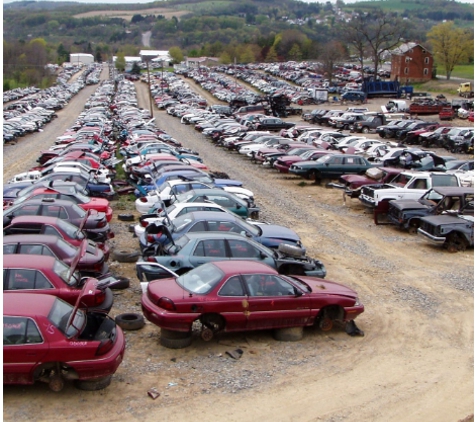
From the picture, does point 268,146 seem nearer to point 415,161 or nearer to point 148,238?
point 415,161

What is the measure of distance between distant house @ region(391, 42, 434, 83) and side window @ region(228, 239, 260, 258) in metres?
81.1

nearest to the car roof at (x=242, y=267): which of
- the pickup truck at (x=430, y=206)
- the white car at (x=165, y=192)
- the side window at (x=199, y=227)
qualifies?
the side window at (x=199, y=227)

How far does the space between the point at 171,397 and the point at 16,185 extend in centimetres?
1335

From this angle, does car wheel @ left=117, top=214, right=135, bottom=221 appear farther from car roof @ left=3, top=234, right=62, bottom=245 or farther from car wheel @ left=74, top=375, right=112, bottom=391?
car wheel @ left=74, top=375, right=112, bottom=391

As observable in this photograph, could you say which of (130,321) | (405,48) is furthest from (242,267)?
(405,48)

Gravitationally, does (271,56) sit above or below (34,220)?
above

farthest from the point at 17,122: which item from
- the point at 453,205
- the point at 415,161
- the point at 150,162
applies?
the point at 453,205

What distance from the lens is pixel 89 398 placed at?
7934 mm

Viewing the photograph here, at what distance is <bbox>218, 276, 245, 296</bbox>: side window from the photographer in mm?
9648

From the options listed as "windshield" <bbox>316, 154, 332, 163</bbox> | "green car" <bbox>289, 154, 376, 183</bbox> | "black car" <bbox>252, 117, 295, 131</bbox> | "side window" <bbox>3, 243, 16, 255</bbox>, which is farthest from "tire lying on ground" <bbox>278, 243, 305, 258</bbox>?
"black car" <bbox>252, 117, 295, 131</bbox>

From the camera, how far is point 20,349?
7.57 m

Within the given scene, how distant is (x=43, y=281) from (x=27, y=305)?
1.55 meters

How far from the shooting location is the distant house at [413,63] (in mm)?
86312

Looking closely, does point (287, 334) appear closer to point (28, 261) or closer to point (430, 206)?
point (28, 261)
